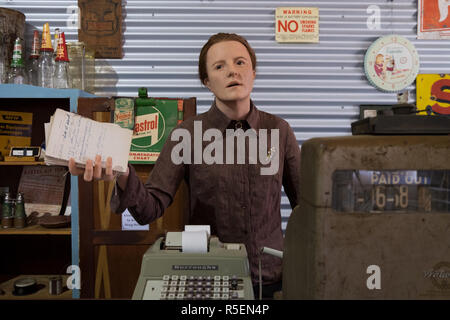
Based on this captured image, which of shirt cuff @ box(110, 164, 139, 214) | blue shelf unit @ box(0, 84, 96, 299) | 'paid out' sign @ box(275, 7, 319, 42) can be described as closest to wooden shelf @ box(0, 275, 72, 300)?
blue shelf unit @ box(0, 84, 96, 299)

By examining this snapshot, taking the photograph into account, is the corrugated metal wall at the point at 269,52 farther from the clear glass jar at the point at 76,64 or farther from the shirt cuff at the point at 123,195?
the shirt cuff at the point at 123,195

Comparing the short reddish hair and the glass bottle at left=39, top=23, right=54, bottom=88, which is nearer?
the short reddish hair

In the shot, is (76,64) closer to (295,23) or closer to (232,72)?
(232,72)

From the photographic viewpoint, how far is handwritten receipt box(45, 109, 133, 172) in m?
0.98

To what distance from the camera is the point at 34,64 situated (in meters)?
2.94

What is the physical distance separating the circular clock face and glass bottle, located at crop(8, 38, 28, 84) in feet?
9.71

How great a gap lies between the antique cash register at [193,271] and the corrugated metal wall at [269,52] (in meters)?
2.04

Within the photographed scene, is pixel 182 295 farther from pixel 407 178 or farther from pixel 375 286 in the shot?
pixel 407 178

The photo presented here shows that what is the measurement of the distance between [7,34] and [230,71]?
2.22 metres

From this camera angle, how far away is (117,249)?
2.47 m

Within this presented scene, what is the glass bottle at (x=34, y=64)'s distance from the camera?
2.79 meters

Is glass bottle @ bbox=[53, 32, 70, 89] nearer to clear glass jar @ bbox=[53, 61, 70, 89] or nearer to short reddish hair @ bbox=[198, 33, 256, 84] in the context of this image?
clear glass jar @ bbox=[53, 61, 70, 89]

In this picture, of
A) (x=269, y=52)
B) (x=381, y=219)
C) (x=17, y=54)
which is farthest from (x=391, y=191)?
(x=17, y=54)
